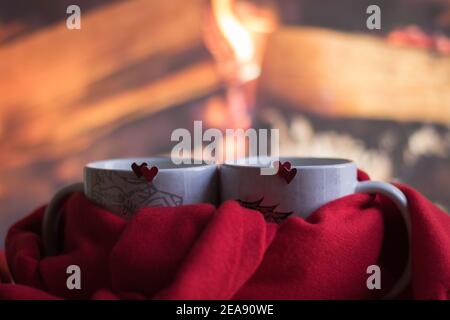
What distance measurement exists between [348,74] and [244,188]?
1.24 m

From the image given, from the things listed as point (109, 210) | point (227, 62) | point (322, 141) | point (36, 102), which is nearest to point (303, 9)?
point (227, 62)

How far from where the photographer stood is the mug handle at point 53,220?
464 mm

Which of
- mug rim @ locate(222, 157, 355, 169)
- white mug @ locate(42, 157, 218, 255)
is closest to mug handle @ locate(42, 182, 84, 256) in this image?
white mug @ locate(42, 157, 218, 255)

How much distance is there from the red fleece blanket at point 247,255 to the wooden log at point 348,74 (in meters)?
1.18

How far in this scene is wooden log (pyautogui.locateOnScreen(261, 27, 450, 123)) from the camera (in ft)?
5.07

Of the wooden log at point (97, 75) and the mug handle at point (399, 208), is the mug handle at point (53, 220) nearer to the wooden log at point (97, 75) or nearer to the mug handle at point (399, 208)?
the mug handle at point (399, 208)

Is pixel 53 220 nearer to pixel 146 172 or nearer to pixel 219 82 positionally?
pixel 146 172

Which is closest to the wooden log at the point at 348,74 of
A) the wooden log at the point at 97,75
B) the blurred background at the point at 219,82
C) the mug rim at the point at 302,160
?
the blurred background at the point at 219,82

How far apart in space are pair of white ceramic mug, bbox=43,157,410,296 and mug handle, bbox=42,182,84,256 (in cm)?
5

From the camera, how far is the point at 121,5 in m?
1.50

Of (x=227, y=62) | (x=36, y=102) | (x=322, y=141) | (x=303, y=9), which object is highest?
(x=303, y=9)

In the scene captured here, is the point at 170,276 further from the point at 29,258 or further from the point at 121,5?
the point at 121,5

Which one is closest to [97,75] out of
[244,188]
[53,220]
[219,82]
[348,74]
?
[219,82]
